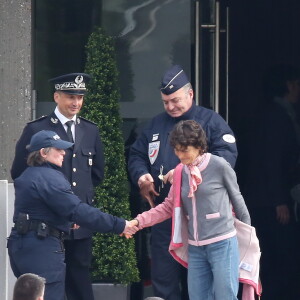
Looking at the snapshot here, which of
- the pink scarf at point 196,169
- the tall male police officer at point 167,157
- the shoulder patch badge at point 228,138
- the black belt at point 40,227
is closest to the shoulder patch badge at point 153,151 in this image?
the tall male police officer at point 167,157

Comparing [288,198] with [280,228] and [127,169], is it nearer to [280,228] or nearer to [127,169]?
[280,228]

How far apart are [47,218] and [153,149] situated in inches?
48.1

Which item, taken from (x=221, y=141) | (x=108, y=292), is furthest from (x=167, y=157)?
(x=108, y=292)

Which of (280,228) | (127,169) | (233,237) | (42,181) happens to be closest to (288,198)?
(280,228)

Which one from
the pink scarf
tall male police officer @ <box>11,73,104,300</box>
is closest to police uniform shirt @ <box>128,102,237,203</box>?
tall male police officer @ <box>11,73,104,300</box>

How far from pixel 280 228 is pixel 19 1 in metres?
3.09

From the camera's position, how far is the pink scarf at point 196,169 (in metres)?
7.21

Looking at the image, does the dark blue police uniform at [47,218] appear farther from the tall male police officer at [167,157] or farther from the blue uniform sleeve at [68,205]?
the tall male police officer at [167,157]

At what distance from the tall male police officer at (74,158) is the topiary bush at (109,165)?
559 mm

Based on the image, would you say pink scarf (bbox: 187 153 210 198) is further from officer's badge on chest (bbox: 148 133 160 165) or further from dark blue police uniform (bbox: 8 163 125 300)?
officer's badge on chest (bbox: 148 133 160 165)

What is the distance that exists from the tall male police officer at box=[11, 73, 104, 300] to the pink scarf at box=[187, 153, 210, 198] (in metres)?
1.07

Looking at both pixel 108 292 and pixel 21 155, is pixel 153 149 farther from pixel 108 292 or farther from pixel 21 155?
pixel 108 292

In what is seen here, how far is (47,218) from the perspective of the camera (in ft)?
24.1

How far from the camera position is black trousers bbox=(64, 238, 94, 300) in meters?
8.06
